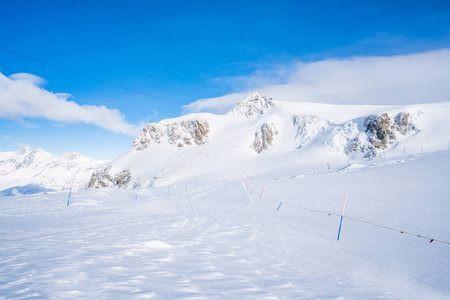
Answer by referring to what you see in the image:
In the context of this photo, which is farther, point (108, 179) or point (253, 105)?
point (253, 105)

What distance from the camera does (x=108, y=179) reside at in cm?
10356

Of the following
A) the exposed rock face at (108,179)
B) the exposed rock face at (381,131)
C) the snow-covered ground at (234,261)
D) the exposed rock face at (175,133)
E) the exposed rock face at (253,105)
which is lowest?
the exposed rock face at (108,179)

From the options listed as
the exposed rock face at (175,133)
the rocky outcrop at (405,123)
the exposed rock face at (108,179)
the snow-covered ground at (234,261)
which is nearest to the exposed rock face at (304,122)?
the rocky outcrop at (405,123)

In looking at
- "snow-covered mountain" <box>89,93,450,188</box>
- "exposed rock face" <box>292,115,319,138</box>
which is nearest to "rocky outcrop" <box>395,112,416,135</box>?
"snow-covered mountain" <box>89,93,450,188</box>

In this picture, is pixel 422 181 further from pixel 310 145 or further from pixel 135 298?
pixel 310 145

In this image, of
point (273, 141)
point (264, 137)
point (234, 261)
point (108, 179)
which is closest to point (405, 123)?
point (273, 141)

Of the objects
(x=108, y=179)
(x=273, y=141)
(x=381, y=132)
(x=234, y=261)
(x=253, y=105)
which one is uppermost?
(x=253, y=105)

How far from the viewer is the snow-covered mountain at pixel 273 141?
66.8m

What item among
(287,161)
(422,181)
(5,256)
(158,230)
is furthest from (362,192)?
(287,161)

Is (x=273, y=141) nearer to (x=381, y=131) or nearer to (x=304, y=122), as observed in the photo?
(x=304, y=122)

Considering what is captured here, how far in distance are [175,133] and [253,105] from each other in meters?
47.2

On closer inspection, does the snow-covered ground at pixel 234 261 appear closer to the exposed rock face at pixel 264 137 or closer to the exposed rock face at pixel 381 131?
the exposed rock face at pixel 381 131

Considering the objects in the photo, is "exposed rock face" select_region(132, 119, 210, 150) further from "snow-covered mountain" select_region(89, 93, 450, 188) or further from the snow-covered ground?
the snow-covered ground

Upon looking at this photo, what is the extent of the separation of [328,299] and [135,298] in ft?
10.4
